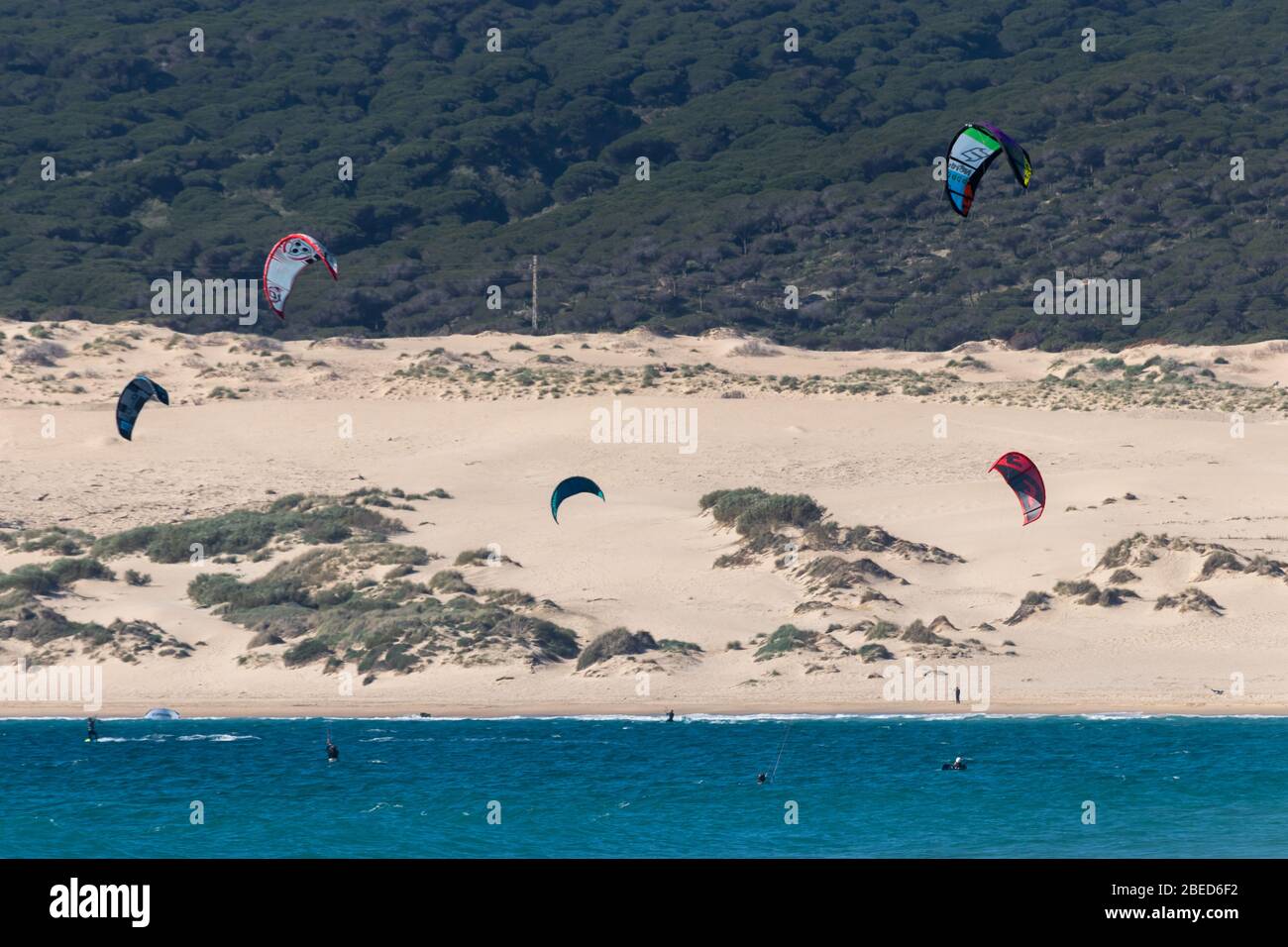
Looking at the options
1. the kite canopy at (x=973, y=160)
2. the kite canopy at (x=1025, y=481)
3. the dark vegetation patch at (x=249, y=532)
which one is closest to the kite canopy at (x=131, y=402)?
the dark vegetation patch at (x=249, y=532)

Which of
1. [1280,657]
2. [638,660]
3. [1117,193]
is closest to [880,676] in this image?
[638,660]

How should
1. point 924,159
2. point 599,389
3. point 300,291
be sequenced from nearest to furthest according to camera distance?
point 599,389
point 300,291
point 924,159

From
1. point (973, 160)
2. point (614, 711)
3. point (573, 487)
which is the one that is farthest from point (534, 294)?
point (614, 711)

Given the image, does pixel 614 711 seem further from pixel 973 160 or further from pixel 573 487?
pixel 973 160

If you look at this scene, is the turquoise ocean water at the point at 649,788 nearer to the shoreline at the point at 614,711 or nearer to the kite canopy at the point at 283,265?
the shoreline at the point at 614,711

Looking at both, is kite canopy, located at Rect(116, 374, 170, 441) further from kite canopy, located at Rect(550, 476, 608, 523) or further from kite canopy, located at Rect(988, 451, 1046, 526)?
kite canopy, located at Rect(988, 451, 1046, 526)
